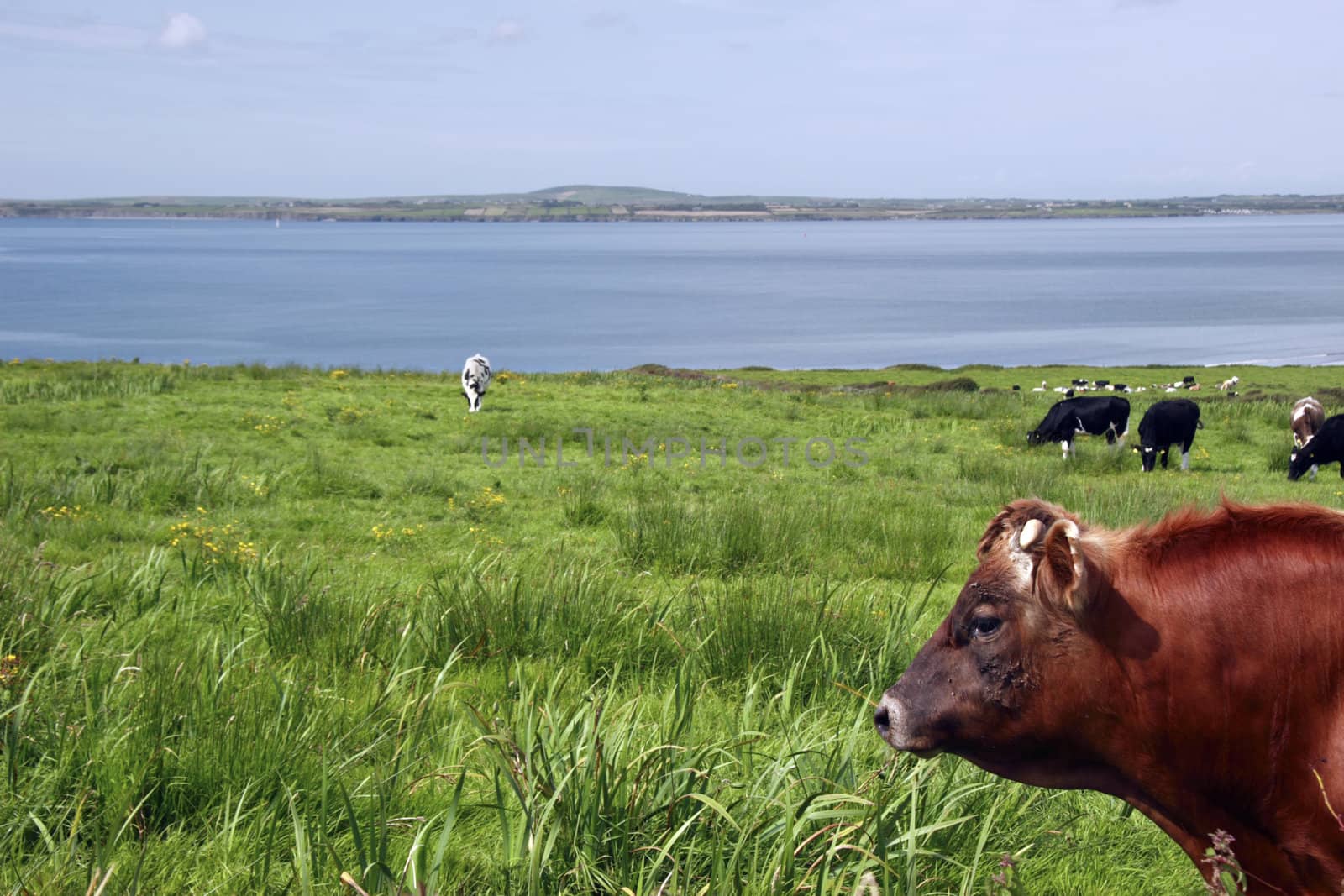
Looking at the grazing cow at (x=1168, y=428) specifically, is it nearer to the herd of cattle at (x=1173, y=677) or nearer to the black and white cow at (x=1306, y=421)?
the black and white cow at (x=1306, y=421)

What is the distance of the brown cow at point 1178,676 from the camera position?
117 inches

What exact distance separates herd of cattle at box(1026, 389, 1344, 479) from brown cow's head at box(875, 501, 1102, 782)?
52.2 ft

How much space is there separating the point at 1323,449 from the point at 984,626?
16.5 metres

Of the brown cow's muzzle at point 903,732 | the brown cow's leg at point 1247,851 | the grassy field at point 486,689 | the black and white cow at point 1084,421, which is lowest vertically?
the black and white cow at point 1084,421

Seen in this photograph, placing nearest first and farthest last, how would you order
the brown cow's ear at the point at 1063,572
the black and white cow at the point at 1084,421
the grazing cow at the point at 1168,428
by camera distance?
1. the brown cow's ear at the point at 1063,572
2. the grazing cow at the point at 1168,428
3. the black and white cow at the point at 1084,421

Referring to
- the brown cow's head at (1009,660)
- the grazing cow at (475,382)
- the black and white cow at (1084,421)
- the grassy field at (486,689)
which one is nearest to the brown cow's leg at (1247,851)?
the brown cow's head at (1009,660)

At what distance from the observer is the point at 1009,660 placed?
3170 mm

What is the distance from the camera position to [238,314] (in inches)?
3644

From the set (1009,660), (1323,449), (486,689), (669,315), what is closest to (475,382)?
(1323,449)

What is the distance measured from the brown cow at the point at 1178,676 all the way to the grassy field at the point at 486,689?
64cm

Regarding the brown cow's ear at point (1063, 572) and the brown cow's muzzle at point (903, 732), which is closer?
the brown cow's ear at point (1063, 572)

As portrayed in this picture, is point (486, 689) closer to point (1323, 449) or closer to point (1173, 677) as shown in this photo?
point (1173, 677)

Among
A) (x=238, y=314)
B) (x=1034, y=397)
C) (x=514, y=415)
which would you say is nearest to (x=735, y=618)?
(x=514, y=415)

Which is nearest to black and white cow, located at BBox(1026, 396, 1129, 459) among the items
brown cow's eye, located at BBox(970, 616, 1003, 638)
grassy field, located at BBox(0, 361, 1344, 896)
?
grassy field, located at BBox(0, 361, 1344, 896)
